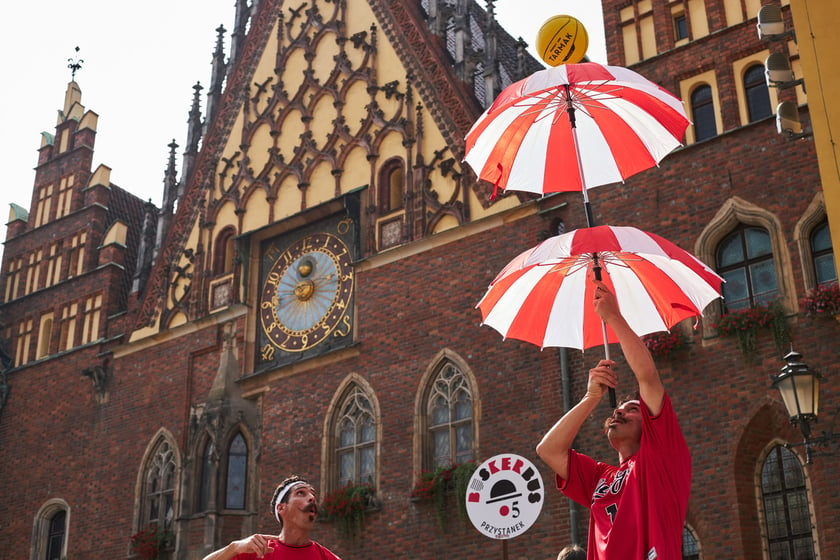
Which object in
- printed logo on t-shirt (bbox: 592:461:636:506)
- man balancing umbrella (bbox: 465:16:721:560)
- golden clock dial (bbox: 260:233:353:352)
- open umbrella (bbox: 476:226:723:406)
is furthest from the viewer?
golden clock dial (bbox: 260:233:353:352)

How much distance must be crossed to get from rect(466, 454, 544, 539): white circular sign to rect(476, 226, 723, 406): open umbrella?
3415 mm

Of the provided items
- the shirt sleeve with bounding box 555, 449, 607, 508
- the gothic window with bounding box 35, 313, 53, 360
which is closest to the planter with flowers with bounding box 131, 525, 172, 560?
the gothic window with bounding box 35, 313, 53, 360

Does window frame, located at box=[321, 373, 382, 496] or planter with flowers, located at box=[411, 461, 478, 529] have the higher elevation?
window frame, located at box=[321, 373, 382, 496]

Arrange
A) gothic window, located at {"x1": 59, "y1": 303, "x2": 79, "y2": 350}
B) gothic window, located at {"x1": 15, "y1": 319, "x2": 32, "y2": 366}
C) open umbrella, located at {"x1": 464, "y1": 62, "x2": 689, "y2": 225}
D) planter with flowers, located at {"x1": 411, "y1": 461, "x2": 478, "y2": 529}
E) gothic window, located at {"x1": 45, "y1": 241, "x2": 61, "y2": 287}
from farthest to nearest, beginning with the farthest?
gothic window, located at {"x1": 45, "y1": 241, "x2": 61, "y2": 287}
gothic window, located at {"x1": 15, "y1": 319, "x2": 32, "y2": 366}
gothic window, located at {"x1": 59, "y1": 303, "x2": 79, "y2": 350}
planter with flowers, located at {"x1": 411, "y1": 461, "x2": 478, "y2": 529}
open umbrella, located at {"x1": 464, "y1": 62, "x2": 689, "y2": 225}

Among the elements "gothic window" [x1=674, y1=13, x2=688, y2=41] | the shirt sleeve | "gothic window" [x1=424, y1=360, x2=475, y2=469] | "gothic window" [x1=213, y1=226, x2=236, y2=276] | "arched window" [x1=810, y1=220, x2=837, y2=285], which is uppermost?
"gothic window" [x1=674, y1=13, x2=688, y2=41]

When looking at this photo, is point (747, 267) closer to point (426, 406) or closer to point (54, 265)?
point (426, 406)

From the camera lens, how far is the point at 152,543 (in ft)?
52.0

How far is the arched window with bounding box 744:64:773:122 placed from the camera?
40.8ft

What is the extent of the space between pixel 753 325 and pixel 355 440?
19.2ft

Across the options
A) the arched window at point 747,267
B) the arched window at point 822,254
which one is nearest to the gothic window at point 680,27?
the arched window at point 747,267

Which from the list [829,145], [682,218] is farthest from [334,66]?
[829,145]

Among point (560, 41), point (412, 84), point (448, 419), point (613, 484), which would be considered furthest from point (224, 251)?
point (613, 484)

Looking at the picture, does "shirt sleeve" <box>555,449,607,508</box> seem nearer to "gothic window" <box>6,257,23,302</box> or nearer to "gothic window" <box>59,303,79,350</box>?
"gothic window" <box>59,303,79,350</box>

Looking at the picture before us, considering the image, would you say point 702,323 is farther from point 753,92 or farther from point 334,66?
point 334,66
